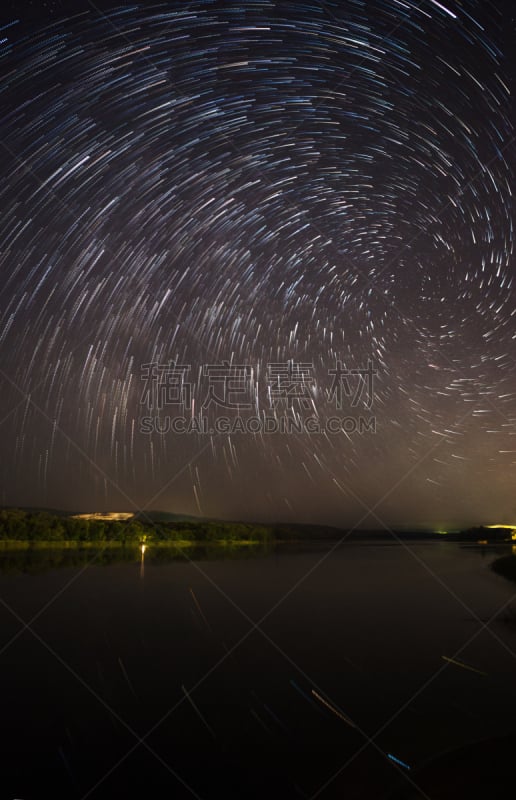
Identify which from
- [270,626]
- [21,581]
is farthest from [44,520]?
[270,626]

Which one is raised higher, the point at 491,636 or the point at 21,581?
the point at 21,581

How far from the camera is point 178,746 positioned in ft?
31.3

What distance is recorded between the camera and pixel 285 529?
176 m

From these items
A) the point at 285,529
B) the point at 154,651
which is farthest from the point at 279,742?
the point at 285,529

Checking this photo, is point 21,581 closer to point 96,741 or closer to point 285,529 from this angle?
point 96,741

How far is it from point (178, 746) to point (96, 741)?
1444 mm

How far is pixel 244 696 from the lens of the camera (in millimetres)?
12383

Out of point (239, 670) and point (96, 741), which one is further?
point (239, 670)

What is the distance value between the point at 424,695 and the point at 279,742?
161 inches

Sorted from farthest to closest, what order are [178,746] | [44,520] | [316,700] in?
1. [44,520]
2. [316,700]
3. [178,746]

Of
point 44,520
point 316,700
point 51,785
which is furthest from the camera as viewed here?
point 44,520

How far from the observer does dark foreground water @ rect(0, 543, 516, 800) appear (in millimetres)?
8336

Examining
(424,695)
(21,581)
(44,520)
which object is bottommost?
(424,695)

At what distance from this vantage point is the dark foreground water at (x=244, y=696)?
8.34m
